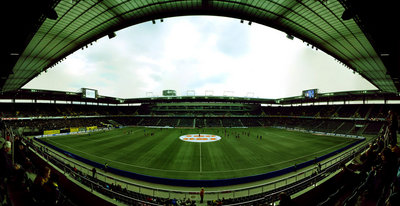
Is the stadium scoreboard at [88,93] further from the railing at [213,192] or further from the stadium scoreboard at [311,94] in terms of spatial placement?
the stadium scoreboard at [311,94]

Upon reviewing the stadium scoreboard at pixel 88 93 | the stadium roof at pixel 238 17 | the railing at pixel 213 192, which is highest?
the stadium roof at pixel 238 17

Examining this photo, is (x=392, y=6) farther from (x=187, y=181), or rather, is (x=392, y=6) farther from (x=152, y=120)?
(x=152, y=120)

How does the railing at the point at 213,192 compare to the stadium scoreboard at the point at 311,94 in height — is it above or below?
below

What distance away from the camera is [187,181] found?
44.0ft

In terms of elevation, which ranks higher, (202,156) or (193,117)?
(193,117)

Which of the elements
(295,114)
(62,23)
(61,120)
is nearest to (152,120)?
(61,120)

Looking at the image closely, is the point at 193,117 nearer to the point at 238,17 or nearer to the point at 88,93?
the point at 88,93

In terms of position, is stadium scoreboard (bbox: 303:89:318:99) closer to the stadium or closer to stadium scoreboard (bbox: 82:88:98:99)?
the stadium

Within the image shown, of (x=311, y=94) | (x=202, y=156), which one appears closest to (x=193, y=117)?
(x=202, y=156)

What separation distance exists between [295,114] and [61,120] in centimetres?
8935

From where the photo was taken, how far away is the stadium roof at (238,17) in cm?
973

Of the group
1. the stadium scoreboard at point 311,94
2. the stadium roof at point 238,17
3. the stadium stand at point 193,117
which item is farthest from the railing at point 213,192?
the stadium scoreboard at point 311,94

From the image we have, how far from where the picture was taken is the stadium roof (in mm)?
9734

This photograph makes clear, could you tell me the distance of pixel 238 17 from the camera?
51.8 feet
